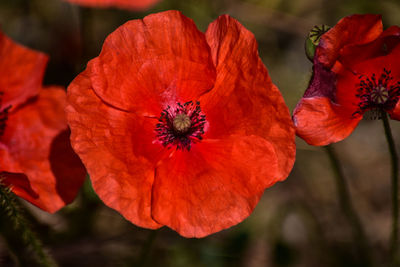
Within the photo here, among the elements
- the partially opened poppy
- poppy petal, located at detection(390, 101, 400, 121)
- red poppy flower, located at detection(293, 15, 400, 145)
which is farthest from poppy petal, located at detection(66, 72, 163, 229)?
poppy petal, located at detection(390, 101, 400, 121)

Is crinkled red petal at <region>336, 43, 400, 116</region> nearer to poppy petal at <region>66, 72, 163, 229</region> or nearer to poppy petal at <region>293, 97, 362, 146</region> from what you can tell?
poppy petal at <region>293, 97, 362, 146</region>

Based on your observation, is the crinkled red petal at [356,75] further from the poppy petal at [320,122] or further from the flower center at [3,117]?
the flower center at [3,117]

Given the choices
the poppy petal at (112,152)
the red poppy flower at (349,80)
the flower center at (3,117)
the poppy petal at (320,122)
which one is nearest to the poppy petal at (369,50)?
the red poppy flower at (349,80)

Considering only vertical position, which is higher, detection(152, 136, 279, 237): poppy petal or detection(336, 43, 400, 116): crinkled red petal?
detection(336, 43, 400, 116): crinkled red petal

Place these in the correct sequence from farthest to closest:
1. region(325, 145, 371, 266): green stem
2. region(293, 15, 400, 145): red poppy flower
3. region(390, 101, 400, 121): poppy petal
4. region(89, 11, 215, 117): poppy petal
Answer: region(325, 145, 371, 266): green stem → region(89, 11, 215, 117): poppy petal → region(293, 15, 400, 145): red poppy flower → region(390, 101, 400, 121): poppy petal

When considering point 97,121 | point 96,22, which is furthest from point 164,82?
point 96,22

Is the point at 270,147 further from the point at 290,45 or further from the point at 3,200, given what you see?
the point at 290,45
